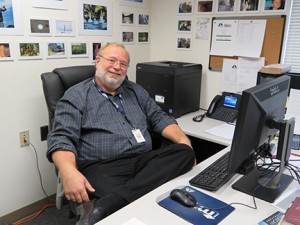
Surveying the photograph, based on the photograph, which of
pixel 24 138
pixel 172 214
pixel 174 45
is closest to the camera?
pixel 172 214

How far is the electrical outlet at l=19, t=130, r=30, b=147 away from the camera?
2.04m

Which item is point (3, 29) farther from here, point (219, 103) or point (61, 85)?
point (219, 103)

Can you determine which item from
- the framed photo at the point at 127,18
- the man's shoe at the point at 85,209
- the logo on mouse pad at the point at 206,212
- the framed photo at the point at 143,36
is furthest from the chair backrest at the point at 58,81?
the logo on mouse pad at the point at 206,212

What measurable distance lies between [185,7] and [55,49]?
3.85ft

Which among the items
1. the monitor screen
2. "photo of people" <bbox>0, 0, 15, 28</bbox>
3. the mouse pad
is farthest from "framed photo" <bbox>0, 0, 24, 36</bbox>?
the monitor screen

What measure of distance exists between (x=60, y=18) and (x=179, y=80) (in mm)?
969

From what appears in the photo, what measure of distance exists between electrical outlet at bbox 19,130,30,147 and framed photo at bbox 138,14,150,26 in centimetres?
138

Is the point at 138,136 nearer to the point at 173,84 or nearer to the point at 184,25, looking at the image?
the point at 173,84

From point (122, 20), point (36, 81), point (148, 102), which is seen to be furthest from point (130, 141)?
point (122, 20)

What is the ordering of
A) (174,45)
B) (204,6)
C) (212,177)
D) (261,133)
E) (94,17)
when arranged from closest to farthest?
(261,133), (212,177), (94,17), (204,6), (174,45)

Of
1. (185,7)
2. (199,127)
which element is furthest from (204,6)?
(199,127)

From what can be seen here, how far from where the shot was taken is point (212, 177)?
1.24 m

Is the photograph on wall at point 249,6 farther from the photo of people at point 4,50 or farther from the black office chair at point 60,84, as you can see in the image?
the photo of people at point 4,50

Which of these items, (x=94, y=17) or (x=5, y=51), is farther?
(x=94, y=17)
